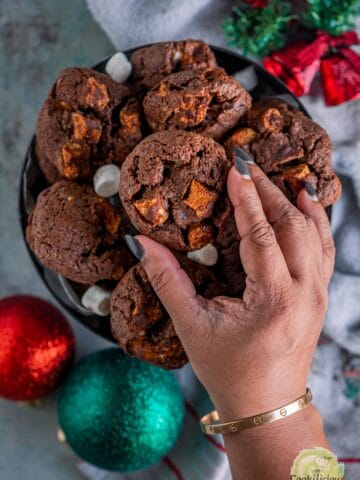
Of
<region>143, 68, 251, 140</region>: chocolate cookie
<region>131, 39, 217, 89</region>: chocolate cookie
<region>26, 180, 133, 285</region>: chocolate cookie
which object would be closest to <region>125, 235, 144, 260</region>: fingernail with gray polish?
<region>26, 180, 133, 285</region>: chocolate cookie

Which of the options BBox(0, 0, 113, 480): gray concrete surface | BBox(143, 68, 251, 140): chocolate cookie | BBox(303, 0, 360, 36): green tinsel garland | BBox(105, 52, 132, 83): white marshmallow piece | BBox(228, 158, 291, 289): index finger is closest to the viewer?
BBox(228, 158, 291, 289): index finger

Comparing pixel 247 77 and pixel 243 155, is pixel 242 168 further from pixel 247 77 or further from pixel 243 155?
pixel 247 77

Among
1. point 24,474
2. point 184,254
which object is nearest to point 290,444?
point 184,254

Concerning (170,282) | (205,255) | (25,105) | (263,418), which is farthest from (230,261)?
(25,105)

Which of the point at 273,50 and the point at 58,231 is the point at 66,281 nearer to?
the point at 58,231

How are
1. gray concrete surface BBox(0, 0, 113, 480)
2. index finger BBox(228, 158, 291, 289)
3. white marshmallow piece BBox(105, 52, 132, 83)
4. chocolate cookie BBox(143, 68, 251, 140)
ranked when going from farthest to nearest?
gray concrete surface BBox(0, 0, 113, 480) → white marshmallow piece BBox(105, 52, 132, 83) → chocolate cookie BBox(143, 68, 251, 140) → index finger BBox(228, 158, 291, 289)

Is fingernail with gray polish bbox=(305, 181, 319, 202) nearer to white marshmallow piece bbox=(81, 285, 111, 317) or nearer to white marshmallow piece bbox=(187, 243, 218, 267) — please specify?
white marshmallow piece bbox=(187, 243, 218, 267)

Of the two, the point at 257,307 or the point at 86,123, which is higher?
the point at 86,123
